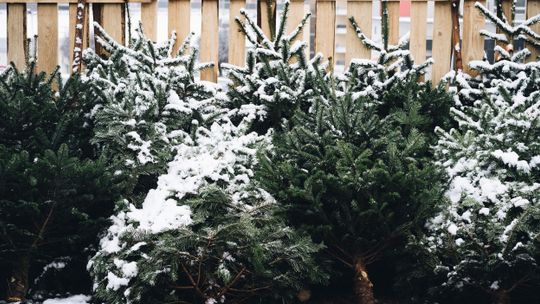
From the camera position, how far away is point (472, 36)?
19.0ft

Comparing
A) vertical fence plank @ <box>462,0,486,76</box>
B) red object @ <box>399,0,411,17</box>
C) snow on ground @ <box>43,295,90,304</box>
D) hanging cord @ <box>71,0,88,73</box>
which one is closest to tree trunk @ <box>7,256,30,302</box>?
snow on ground @ <box>43,295,90,304</box>

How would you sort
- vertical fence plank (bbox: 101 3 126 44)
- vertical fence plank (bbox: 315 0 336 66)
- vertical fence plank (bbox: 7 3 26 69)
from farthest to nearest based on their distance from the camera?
vertical fence plank (bbox: 7 3 26 69) < vertical fence plank (bbox: 101 3 126 44) < vertical fence plank (bbox: 315 0 336 66)

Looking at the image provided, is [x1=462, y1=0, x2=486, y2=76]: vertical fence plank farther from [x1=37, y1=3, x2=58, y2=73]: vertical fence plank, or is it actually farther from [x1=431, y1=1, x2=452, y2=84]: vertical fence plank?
[x1=37, y1=3, x2=58, y2=73]: vertical fence plank

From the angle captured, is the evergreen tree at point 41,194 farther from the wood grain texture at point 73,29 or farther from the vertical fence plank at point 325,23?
the vertical fence plank at point 325,23

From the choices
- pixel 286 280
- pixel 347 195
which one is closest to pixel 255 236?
pixel 286 280

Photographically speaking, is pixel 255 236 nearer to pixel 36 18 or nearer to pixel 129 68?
pixel 129 68

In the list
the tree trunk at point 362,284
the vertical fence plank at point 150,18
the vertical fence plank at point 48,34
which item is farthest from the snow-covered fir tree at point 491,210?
the vertical fence plank at point 48,34

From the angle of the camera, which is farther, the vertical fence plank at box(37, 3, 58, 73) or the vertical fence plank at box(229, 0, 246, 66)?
the vertical fence plank at box(37, 3, 58, 73)

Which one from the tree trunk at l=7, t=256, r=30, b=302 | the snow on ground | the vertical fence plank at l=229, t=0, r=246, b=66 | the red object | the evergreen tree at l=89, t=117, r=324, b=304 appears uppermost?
the red object

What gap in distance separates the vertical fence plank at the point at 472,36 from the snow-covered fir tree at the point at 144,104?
7.83 feet

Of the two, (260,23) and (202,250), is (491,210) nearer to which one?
(202,250)

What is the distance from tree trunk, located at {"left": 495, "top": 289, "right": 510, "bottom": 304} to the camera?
A: 349 cm

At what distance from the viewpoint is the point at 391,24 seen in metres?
5.83

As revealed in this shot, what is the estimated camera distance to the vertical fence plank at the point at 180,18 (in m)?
5.95
